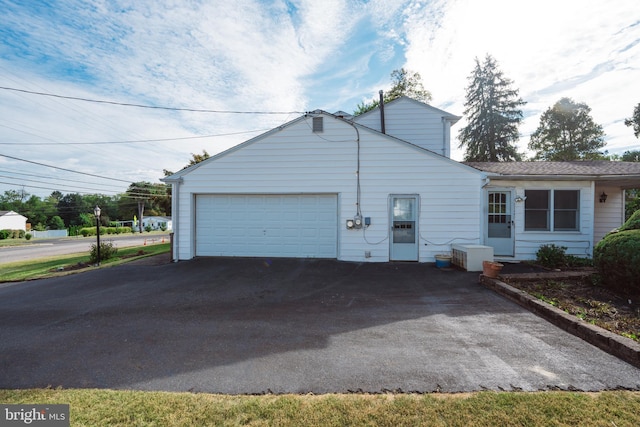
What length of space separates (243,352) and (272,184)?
670cm

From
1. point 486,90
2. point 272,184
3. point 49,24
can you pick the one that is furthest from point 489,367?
point 486,90

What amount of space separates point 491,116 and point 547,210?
22251mm

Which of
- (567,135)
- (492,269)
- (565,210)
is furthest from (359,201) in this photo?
(567,135)

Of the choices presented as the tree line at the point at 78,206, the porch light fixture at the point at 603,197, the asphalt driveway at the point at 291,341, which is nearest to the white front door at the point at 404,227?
the asphalt driveway at the point at 291,341

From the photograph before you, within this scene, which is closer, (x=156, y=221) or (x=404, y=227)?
(x=404, y=227)

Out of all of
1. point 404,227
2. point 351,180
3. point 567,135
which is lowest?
point 404,227

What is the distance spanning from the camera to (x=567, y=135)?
28.7m

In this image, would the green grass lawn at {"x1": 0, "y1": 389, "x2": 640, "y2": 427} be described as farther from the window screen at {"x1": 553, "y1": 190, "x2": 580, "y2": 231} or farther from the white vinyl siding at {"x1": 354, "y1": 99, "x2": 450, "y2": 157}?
the white vinyl siding at {"x1": 354, "y1": 99, "x2": 450, "y2": 157}

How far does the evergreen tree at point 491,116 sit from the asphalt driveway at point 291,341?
26.0 m

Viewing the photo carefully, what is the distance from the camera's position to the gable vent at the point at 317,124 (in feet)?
30.8

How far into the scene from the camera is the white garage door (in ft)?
31.2

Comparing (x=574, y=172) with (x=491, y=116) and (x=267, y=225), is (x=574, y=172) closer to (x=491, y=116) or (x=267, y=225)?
(x=267, y=225)

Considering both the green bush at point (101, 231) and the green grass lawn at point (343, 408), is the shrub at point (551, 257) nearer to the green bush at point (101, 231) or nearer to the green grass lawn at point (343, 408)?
the green grass lawn at point (343, 408)

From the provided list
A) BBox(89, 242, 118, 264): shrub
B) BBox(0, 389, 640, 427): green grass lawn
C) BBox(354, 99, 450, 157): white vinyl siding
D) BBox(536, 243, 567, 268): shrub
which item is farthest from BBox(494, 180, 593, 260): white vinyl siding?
BBox(89, 242, 118, 264): shrub
